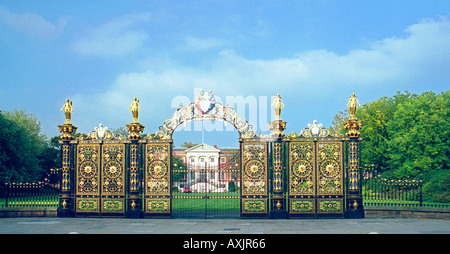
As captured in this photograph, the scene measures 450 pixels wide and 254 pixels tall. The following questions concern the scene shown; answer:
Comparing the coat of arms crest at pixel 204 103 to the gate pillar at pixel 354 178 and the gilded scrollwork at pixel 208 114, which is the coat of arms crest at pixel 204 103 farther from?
the gate pillar at pixel 354 178

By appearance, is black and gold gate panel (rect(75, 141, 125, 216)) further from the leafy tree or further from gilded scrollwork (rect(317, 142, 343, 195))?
the leafy tree

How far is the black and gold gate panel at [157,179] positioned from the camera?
16.8 meters

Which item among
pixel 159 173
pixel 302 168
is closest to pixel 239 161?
pixel 302 168

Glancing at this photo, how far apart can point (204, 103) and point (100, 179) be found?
17.5ft

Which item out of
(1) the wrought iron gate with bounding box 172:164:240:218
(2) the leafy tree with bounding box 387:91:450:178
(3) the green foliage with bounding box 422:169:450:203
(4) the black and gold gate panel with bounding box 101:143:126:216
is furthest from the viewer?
(2) the leafy tree with bounding box 387:91:450:178

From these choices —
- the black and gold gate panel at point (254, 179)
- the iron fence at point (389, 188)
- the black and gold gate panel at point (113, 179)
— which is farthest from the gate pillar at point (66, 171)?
the iron fence at point (389, 188)

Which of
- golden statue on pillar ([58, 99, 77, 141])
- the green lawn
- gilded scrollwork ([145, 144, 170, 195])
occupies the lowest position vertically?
the green lawn

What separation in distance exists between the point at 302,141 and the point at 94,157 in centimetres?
855

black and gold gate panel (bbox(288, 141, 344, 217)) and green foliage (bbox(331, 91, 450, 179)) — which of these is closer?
black and gold gate panel (bbox(288, 141, 344, 217))

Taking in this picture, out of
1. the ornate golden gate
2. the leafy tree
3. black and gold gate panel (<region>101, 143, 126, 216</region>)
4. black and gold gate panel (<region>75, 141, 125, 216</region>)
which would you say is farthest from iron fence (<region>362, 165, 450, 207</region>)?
the leafy tree

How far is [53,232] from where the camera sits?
13266 mm

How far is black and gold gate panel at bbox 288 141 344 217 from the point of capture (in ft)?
54.0

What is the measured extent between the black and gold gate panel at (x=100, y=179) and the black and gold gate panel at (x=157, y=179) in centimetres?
101

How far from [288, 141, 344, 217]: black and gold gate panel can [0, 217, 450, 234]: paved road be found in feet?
2.14
